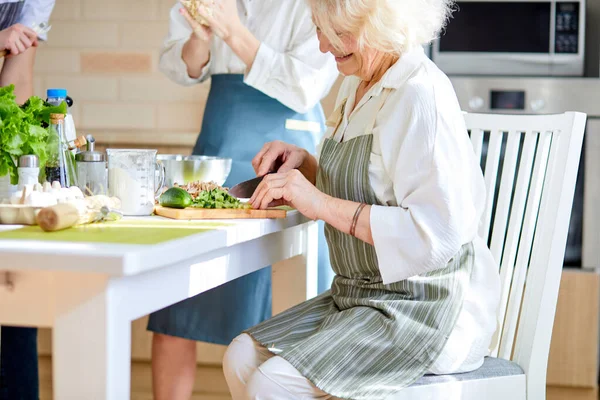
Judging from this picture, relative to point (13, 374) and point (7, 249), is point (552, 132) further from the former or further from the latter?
point (13, 374)

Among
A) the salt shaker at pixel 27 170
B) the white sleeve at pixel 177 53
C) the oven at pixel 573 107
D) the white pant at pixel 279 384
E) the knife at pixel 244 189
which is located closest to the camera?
the white pant at pixel 279 384

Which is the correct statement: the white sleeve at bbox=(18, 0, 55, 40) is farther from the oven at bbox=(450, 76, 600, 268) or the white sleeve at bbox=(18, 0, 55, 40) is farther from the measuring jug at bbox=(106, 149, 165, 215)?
the oven at bbox=(450, 76, 600, 268)

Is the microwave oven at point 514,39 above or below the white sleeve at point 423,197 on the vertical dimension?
above

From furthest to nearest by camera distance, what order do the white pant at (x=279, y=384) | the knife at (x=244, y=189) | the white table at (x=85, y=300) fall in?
the knife at (x=244, y=189)
the white pant at (x=279, y=384)
the white table at (x=85, y=300)

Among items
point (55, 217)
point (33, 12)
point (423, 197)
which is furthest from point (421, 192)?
point (33, 12)

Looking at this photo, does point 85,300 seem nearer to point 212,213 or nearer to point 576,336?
point 212,213

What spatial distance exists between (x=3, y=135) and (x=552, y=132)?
1.01 m

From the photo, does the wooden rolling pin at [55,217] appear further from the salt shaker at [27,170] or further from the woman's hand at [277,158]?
the woman's hand at [277,158]

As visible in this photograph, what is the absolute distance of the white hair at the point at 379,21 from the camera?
1.52 metres

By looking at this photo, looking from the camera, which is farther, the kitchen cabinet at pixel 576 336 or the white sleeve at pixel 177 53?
the kitchen cabinet at pixel 576 336

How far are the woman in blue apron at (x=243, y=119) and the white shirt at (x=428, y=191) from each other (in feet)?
2.15

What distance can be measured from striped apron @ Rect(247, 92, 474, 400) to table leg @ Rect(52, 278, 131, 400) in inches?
17.0

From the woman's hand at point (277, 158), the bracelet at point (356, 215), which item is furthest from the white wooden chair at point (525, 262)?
the woman's hand at point (277, 158)

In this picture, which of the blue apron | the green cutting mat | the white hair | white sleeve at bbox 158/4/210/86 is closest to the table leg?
the green cutting mat
